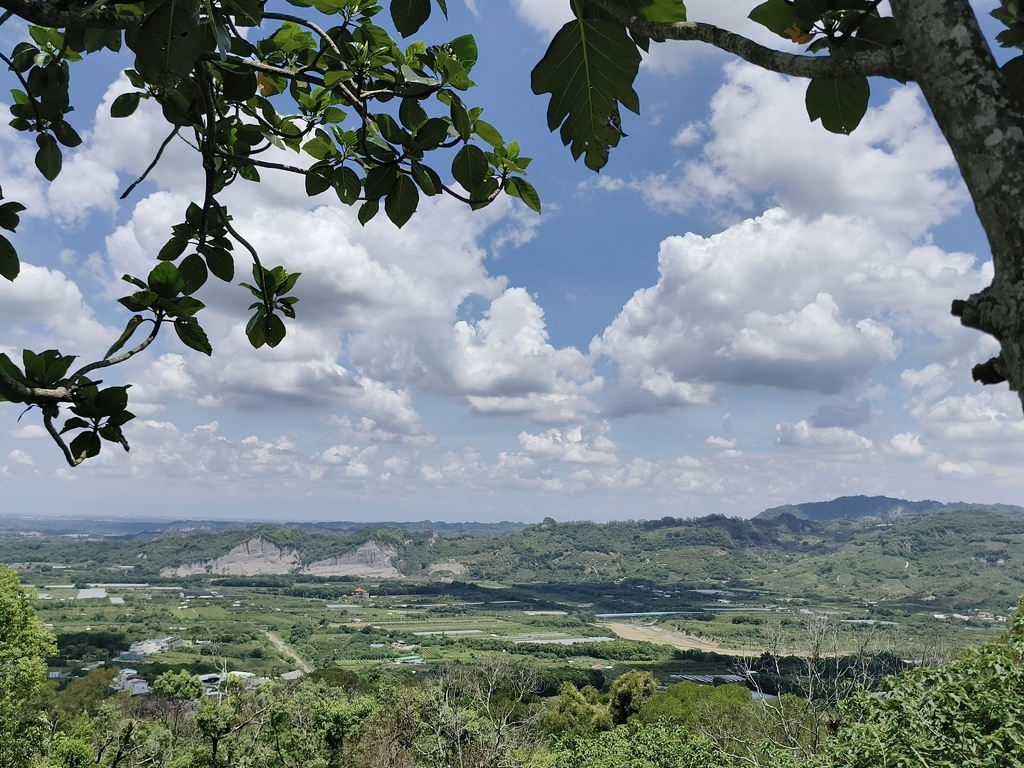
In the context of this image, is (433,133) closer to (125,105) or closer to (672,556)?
(125,105)

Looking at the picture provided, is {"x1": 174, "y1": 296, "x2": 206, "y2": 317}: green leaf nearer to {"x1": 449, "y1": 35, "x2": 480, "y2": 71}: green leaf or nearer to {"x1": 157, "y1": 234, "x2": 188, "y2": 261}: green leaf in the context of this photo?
{"x1": 157, "y1": 234, "x2": 188, "y2": 261}: green leaf

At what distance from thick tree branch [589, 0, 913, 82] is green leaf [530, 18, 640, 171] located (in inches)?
1.1

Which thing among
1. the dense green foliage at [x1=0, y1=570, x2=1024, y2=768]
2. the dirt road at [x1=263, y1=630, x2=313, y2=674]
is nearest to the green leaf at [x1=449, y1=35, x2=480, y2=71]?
the dense green foliage at [x1=0, y1=570, x2=1024, y2=768]

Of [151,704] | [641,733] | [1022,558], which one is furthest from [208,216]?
[1022,558]

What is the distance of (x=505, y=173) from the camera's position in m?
1.18

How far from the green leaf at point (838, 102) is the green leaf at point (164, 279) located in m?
0.88

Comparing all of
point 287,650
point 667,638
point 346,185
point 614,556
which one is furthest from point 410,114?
point 614,556

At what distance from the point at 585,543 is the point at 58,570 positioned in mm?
101880

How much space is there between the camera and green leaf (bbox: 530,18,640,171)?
74cm

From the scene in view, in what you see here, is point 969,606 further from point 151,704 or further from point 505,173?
point 505,173

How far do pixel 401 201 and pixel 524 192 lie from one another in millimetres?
222

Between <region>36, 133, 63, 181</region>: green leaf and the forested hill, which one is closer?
<region>36, 133, 63, 181</region>: green leaf

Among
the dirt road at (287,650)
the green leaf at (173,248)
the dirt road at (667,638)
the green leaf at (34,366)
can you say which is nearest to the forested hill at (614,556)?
the dirt road at (667,638)

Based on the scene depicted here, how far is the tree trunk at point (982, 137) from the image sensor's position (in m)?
0.41
